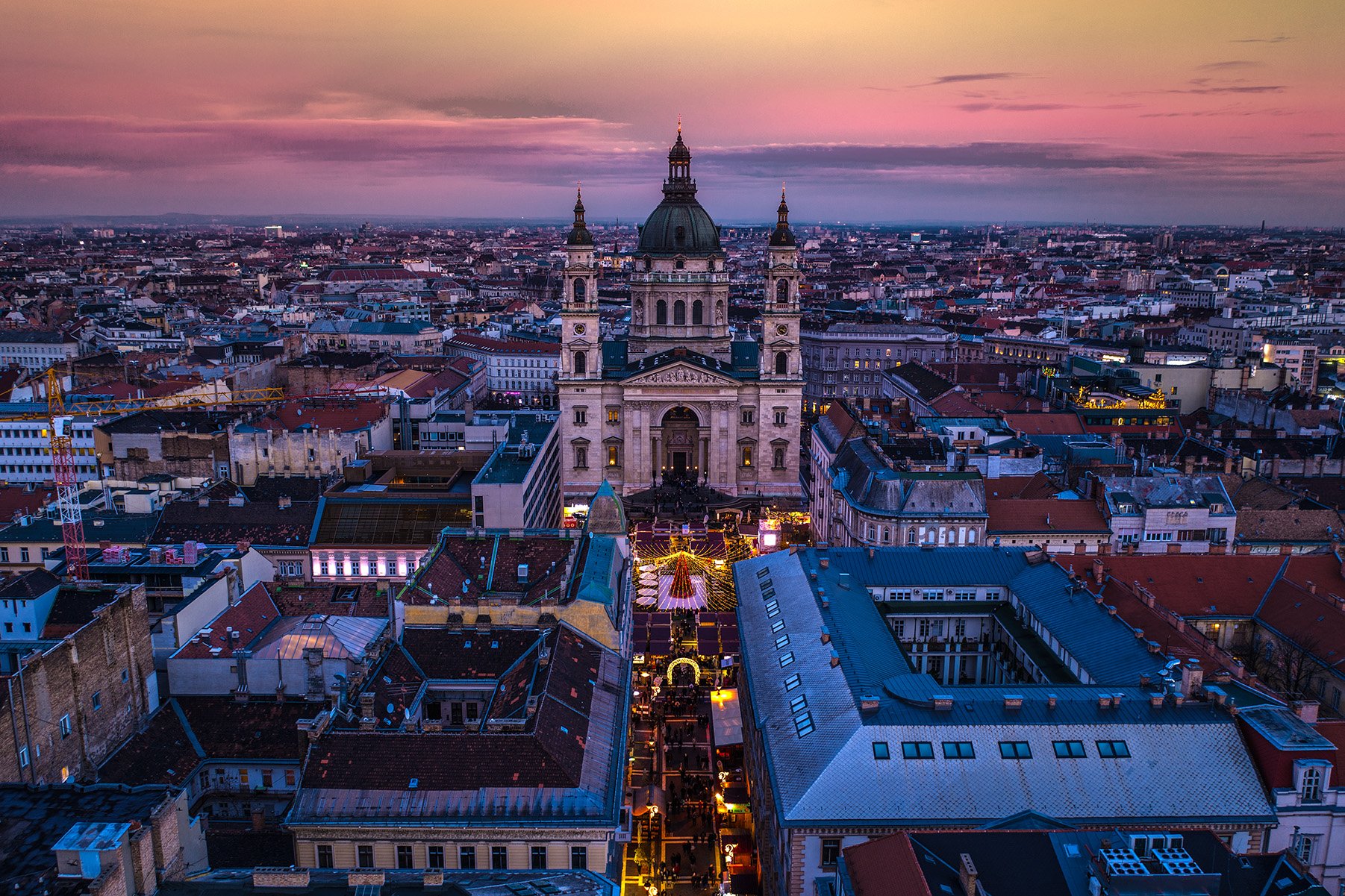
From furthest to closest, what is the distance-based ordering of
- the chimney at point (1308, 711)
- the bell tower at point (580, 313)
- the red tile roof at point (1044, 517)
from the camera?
the bell tower at point (580, 313) → the red tile roof at point (1044, 517) → the chimney at point (1308, 711)

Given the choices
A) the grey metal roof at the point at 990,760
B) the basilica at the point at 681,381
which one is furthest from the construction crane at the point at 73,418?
the grey metal roof at the point at 990,760

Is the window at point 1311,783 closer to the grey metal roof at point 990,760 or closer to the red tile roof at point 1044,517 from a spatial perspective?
the grey metal roof at point 990,760

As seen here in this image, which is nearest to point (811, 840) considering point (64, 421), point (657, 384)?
point (657, 384)

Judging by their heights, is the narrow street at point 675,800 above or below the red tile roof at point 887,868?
below

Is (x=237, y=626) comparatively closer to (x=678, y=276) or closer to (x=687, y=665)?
(x=687, y=665)

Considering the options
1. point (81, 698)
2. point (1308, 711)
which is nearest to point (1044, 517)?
point (1308, 711)

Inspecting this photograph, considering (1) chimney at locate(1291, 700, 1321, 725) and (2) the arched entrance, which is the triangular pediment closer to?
(2) the arched entrance
